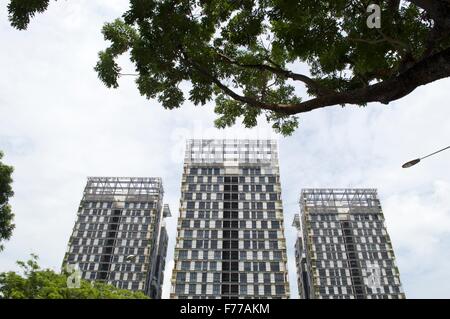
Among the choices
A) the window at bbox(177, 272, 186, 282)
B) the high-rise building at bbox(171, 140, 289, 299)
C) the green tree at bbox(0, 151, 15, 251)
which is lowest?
the green tree at bbox(0, 151, 15, 251)

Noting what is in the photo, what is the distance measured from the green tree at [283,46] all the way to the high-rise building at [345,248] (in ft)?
280

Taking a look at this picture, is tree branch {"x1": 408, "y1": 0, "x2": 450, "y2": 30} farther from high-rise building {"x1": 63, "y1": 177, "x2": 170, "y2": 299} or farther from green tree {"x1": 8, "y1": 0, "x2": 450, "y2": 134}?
high-rise building {"x1": 63, "y1": 177, "x2": 170, "y2": 299}

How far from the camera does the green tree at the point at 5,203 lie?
18953 mm

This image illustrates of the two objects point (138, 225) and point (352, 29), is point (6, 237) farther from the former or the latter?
point (138, 225)

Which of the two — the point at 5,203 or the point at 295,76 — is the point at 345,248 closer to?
the point at 5,203

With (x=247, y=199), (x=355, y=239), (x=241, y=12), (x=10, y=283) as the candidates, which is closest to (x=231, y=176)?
(x=247, y=199)

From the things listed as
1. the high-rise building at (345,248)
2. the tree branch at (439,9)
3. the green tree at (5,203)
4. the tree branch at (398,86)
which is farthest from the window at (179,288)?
the tree branch at (439,9)

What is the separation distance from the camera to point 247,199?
268ft

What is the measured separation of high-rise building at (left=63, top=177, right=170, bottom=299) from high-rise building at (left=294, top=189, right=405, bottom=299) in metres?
41.6

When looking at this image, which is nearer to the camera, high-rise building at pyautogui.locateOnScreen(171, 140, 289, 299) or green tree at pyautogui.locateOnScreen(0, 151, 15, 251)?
green tree at pyautogui.locateOnScreen(0, 151, 15, 251)

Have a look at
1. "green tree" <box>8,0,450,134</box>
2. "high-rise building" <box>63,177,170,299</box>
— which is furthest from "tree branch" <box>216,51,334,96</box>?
"high-rise building" <box>63,177,170,299</box>

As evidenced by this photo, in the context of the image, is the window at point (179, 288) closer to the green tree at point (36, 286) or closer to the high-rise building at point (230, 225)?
the high-rise building at point (230, 225)

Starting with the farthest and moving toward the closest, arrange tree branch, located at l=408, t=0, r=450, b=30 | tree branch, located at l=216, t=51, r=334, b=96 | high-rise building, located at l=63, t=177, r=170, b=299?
high-rise building, located at l=63, t=177, r=170, b=299 < tree branch, located at l=216, t=51, r=334, b=96 < tree branch, located at l=408, t=0, r=450, b=30

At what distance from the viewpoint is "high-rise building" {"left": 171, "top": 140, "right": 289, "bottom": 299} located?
69.2 metres
